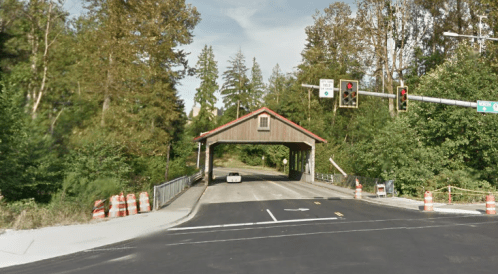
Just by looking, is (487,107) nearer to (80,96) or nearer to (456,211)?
(456,211)

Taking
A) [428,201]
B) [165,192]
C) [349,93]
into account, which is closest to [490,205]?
[428,201]

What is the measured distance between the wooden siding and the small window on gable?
13.9 inches

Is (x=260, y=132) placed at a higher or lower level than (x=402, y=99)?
lower

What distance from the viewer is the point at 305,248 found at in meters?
9.71

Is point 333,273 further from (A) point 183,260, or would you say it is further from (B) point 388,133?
(B) point 388,133

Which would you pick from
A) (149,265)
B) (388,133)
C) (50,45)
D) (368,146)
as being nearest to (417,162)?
(388,133)

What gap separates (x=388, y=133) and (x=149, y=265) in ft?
70.3

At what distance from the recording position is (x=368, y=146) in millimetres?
28422

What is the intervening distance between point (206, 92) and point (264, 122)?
53.2 meters

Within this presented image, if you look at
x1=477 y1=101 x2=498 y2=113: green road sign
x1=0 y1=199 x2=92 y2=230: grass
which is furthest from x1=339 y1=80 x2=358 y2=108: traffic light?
x1=0 y1=199 x2=92 y2=230: grass

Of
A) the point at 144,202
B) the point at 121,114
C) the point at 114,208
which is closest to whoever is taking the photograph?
the point at 114,208

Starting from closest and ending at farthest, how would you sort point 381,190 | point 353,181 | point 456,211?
point 456,211 < point 381,190 < point 353,181

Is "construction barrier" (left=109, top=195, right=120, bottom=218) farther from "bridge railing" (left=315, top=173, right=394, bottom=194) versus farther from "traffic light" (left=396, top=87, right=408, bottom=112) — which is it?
"bridge railing" (left=315, top=173, right=394, bottom=194)

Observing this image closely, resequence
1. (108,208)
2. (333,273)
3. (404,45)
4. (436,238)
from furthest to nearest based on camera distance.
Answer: (404,45)
(108,208)
(436,238)
(333,273)
